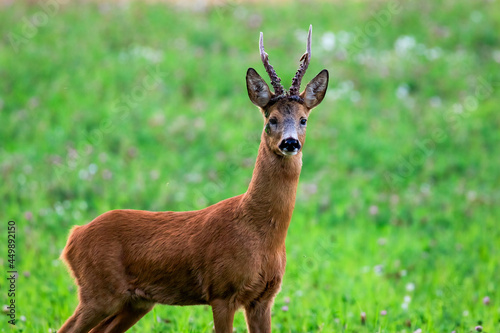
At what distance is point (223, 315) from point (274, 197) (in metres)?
0.84

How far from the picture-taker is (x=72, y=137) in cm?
1106

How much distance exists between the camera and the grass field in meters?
7.20

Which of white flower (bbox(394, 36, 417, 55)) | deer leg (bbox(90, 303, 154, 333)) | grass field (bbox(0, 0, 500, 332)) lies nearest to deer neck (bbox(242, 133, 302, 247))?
deer leg (bbox(90, 303, 154, 333))

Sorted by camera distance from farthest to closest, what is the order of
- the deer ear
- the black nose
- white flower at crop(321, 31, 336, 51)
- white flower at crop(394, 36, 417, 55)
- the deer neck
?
Result: white flower at crop(394, 36, 417, 55) → white flower at crop(321, 31, 336, 51) → the deer ear → the deer neck → the black nose

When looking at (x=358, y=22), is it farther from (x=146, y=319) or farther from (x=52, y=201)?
(x=146, y=319)

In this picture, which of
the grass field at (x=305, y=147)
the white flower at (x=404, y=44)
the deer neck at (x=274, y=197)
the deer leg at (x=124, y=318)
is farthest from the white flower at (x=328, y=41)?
the deer leg at (x=124, y=318)

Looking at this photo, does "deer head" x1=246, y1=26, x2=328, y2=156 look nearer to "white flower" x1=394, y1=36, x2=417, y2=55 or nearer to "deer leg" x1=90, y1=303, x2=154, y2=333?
"deer leg" x1=90, y1=303, x2=154, y2=333

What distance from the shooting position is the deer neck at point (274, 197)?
181 inches

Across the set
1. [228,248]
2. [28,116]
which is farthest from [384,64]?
[228,248]

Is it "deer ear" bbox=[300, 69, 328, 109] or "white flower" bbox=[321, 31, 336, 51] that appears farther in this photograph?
"white flower" bbox=[321, 31, 336, 51]

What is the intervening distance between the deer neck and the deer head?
→ 0.30 feet

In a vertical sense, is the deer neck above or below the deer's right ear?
below

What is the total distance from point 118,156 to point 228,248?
6.47m

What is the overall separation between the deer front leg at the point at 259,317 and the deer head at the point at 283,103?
41.1 inches
